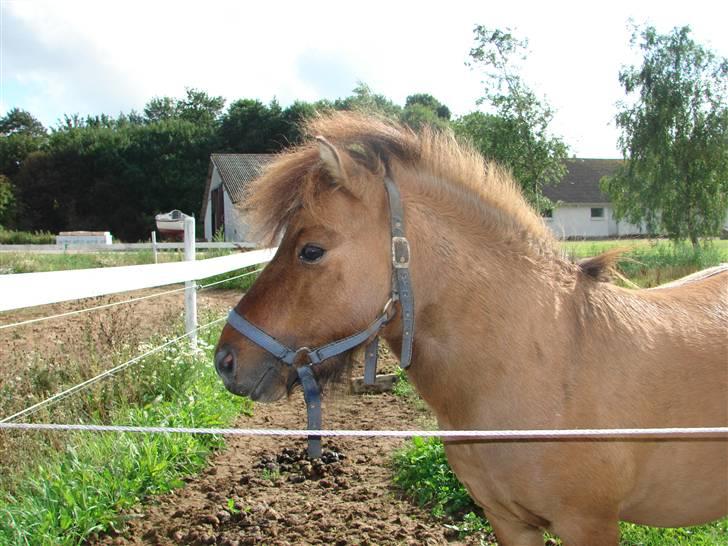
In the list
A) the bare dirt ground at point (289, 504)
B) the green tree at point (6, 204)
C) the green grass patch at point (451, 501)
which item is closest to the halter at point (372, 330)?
the bare dirt ground at point (289, 504)

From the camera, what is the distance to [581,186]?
47750mm

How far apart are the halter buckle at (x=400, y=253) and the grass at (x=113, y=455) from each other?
267 cm

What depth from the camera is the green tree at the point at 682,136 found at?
1995cm

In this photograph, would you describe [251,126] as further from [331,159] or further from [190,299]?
[331,159]

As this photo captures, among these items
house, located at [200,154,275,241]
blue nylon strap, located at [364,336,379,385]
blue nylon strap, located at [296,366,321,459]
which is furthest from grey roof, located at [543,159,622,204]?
blue nylon strap, located at [296,366,321,459]

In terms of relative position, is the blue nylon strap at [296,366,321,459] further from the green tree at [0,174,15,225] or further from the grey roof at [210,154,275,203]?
the green tree at [0,174,15,225]

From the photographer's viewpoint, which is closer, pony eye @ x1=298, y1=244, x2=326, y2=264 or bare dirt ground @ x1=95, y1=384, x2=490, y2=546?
pony eye @ x1=298, y1=244, x2=326, y2=264

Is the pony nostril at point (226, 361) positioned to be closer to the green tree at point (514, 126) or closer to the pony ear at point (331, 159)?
the pony ear at point (331, 159)

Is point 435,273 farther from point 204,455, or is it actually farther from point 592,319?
point 204,455

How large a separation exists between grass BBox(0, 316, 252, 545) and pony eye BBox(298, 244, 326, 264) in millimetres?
2424

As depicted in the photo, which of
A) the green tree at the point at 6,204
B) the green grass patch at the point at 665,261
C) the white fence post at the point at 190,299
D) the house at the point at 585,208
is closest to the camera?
the white fence post at the point at 190,299

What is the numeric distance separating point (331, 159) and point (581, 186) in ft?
163

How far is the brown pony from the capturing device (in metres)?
2.21

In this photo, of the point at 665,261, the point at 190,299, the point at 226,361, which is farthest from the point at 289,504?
the point at 665,261
